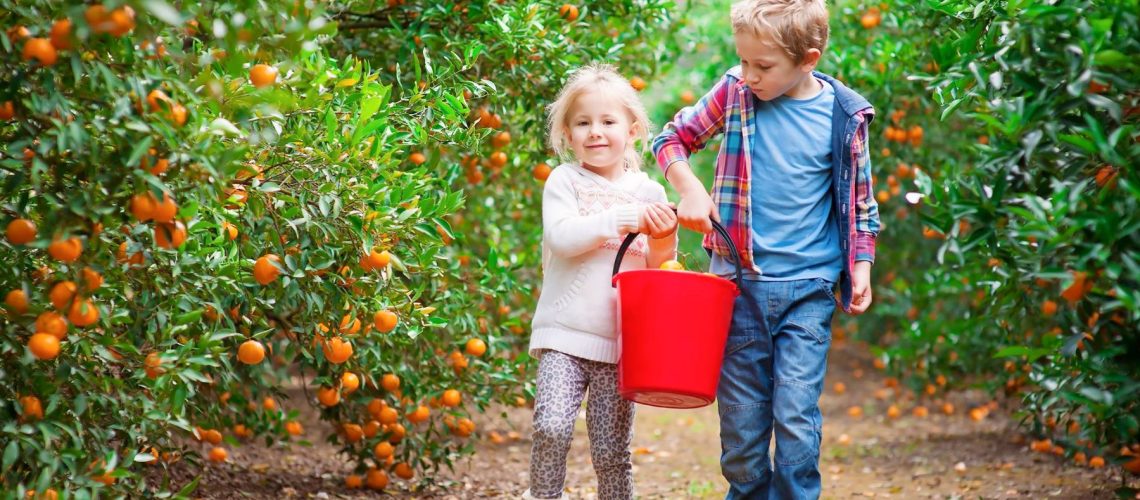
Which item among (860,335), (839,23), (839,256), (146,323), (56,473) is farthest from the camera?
(860,335)

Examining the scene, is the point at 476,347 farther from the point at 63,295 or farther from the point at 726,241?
the point at 63,295

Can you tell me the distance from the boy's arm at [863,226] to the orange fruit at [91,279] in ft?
6.27

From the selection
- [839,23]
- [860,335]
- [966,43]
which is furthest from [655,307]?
[860,335]

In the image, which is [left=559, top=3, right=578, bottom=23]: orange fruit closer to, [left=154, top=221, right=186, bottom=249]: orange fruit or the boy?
the boy

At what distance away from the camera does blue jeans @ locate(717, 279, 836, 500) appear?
2.93m

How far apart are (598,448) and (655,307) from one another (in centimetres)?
59

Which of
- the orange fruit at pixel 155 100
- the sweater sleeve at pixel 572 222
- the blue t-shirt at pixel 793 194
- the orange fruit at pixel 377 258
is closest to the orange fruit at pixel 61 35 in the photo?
the orange fruit at pixel 155 100

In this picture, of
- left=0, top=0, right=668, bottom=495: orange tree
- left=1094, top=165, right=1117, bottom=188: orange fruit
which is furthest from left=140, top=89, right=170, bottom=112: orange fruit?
left=1094, top=165, right=1117, bottom=188: orange fruit

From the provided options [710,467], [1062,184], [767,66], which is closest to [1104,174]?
[1062,184]

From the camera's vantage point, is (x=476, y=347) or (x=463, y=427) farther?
(x=463, y=427)

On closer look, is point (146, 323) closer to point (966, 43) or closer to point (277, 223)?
point (277, 223)

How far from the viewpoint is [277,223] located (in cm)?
284

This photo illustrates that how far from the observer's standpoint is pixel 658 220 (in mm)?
2854

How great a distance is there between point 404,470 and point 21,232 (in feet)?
6.98
